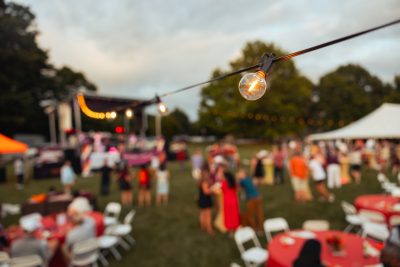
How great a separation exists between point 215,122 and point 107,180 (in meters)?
23.3

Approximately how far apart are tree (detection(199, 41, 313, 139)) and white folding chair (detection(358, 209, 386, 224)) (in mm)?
22729

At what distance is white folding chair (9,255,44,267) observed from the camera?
12.9ft

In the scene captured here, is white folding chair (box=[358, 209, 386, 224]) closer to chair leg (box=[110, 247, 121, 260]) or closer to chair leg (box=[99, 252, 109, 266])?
chair leg (box=[110, 247, 121, 260])

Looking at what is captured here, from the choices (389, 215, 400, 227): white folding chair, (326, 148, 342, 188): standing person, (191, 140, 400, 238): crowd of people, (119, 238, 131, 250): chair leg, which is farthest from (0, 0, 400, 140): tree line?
(119, 238, 131, 250): chair leg

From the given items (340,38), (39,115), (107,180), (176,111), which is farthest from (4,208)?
(176,111)

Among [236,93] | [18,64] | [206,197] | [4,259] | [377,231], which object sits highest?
[18,64]

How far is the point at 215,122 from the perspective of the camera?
32.6m

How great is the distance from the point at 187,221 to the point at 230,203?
5.45ft

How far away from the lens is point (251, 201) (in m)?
6.08

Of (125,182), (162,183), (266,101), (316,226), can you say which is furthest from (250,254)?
(266,101)

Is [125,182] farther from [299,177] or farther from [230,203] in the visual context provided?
[299,177]

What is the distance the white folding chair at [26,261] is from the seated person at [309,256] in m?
3.64

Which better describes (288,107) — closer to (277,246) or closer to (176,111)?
(277,246)

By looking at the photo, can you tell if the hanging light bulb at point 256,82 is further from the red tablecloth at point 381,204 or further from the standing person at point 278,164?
the standing person at point 278,164
